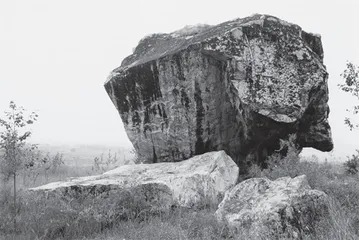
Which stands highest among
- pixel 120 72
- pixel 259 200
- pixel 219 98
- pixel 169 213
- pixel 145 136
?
pixel 120 72

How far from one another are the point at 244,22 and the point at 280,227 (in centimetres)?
709

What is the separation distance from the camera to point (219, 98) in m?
11.3

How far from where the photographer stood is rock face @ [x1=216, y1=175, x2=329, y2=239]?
5801 mm

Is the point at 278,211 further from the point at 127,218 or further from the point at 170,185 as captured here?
the point at 170,185

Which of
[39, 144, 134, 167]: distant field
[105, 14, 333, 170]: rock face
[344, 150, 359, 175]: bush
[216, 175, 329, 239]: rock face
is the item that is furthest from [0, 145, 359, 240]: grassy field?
[39, 144, 134, 167]: distant field

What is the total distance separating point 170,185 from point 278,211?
404 cm

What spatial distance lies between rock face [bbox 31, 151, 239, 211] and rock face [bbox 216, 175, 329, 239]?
2197mm

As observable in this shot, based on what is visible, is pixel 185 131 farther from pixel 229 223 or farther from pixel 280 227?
pixel 280 227

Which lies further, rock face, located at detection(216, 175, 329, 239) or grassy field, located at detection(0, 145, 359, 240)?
grassy field, located at detection(0, 145, 359, 240)

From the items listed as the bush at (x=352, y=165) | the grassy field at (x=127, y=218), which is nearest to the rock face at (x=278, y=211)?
the grassy field at (x=127, y=218)

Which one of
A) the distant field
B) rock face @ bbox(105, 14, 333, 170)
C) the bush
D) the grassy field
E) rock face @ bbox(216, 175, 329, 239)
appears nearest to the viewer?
rock face @ bbox(216, 175, 329, 239)

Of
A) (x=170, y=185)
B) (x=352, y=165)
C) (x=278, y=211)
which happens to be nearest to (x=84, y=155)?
(x=352, y=165)

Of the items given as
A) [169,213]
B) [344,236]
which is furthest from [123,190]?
[344,236]

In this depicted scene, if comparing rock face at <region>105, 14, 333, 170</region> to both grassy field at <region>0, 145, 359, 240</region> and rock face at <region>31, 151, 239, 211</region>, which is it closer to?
rock face at <region>31, 151, 239, 211</region>
